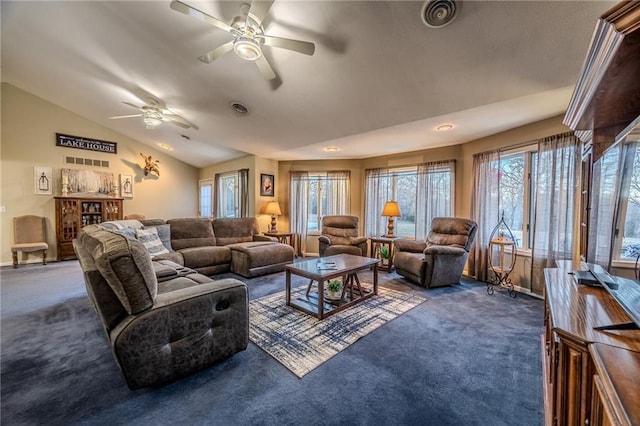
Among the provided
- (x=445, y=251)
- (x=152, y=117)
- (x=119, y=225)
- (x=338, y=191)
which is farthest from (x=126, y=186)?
(x=445, y=251)

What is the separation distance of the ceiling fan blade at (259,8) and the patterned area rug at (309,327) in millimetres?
2610

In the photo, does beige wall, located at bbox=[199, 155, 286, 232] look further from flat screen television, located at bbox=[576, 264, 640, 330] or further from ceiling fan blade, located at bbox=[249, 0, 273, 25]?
flat screen television, located at bbox=[576, 264, 640, 330]

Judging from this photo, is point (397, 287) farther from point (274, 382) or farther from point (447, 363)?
point (274, 382)

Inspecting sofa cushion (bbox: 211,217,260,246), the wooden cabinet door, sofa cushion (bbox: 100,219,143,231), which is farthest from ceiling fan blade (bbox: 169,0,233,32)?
sofa cushion (bbox: 211,217,260,246)

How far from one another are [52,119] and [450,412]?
817 cm

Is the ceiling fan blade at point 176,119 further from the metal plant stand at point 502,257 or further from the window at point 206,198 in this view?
the metal plant stand at point 502,257

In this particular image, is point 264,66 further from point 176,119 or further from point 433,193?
point 433,193

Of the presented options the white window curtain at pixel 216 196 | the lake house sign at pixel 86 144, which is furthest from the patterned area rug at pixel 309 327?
the lake house sign at pixel 86 144

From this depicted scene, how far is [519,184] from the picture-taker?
373 centimetres

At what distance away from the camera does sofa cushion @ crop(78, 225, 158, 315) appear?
1.51 m

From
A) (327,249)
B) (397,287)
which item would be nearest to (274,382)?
(397,287)

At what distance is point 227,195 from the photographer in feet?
23.6

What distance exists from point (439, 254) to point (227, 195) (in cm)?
561

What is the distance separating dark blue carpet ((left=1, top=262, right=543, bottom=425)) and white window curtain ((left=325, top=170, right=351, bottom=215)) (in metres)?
3.45
